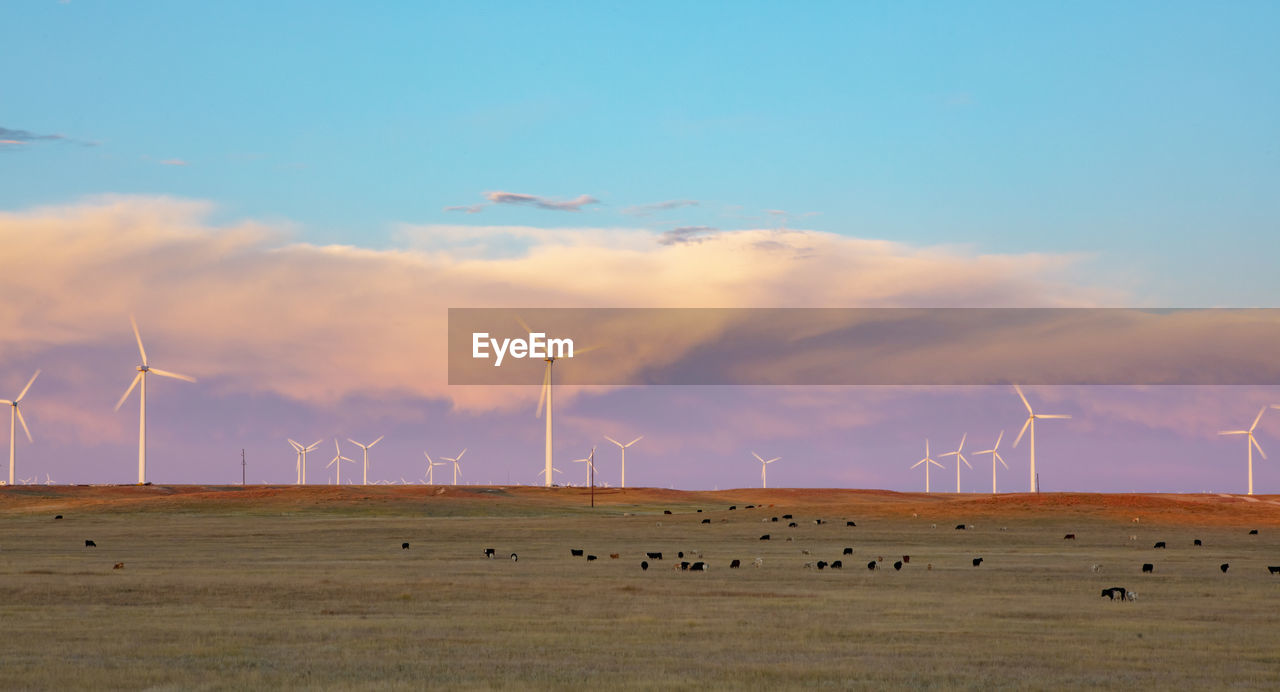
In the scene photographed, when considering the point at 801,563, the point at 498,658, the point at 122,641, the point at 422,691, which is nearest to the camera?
the point at 422,691

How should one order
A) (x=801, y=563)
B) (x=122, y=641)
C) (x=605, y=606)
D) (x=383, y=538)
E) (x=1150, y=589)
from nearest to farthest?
(x=122, y=641) → (x=605, y=606) → (x=1150, y=589) → (x=801, y=563) → (x=383, y=538)

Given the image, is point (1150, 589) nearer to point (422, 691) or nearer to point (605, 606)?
point (605, 606)

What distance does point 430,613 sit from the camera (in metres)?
40.2

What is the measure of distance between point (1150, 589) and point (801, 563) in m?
18.4

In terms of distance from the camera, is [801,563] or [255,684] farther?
[801,563]

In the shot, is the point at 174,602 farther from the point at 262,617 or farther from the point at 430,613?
the point at 430,613

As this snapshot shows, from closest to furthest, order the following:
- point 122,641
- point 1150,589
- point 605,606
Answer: point 122,641, point 605,606, point 1150,589

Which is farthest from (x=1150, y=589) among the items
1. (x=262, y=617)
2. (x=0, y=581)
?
(x=0, y=581)

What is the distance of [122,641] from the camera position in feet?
108

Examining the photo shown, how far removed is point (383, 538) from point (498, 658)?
61.9 m

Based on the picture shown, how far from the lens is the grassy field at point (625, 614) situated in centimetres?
2811

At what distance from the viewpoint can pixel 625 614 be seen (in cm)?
3975

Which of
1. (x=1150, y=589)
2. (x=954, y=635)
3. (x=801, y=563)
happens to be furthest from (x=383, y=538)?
(x=954, y=635)

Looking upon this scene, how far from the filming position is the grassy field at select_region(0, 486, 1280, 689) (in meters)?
28.1
